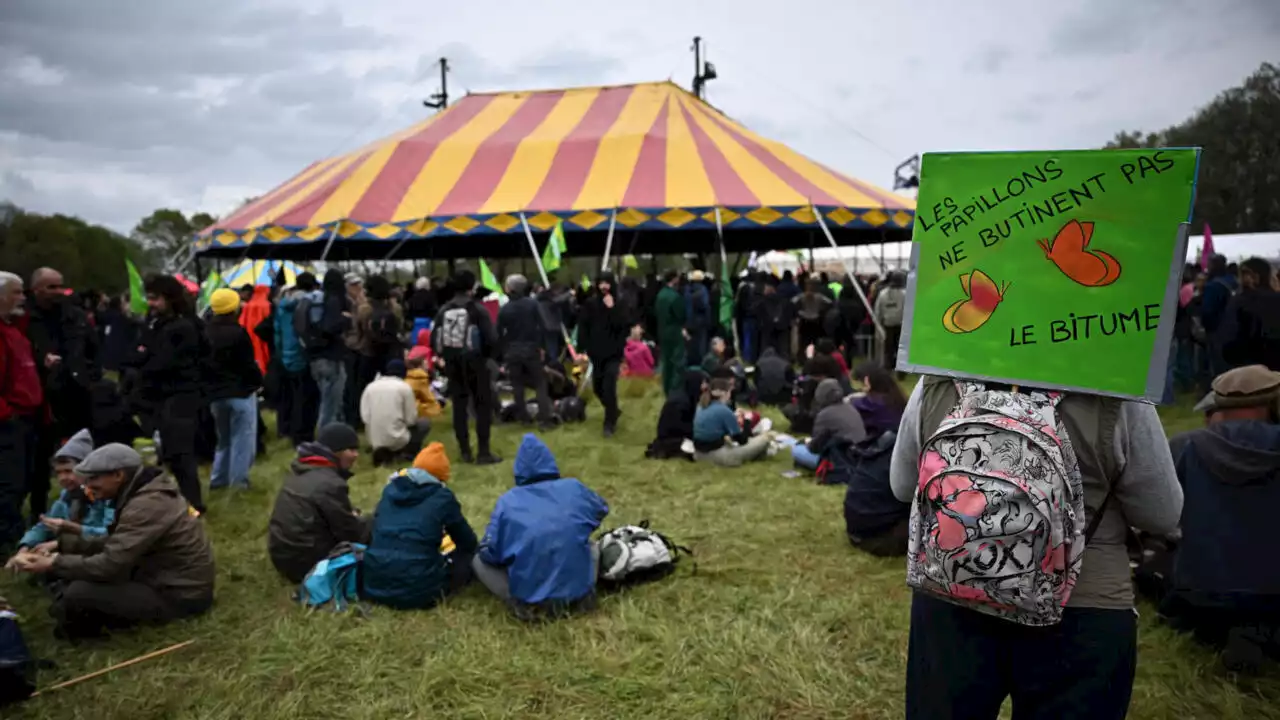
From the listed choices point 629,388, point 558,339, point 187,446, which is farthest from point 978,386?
point 558,339

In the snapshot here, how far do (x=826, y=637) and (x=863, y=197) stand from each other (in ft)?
34.0

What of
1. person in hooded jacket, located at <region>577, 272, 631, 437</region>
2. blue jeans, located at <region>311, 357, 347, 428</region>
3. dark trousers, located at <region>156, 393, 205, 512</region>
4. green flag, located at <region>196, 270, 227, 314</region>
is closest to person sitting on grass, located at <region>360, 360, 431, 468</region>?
blue jeans, located at <region>311, 357, 347, 428</region>

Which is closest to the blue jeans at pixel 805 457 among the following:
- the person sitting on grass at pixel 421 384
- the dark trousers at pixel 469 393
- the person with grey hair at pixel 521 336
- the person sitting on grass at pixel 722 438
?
the person sitting on grass at pixel 722 438

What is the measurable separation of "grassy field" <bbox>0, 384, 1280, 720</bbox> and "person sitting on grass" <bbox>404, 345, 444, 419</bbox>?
329 cm

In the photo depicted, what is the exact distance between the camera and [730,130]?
46.8ft

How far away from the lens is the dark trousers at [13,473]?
4.12 metres

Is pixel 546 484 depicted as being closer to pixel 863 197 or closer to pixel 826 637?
pixel 826 637

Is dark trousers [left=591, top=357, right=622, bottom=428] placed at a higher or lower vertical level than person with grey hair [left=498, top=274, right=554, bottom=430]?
lower

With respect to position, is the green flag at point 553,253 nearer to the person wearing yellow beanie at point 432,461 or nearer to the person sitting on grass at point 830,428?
the person sitting on grass at point 830,428

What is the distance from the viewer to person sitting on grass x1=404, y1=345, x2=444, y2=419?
25.7 feet

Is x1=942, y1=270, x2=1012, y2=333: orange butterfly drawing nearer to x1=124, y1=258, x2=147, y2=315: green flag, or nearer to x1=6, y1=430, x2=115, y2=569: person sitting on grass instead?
x1=6, y1=430, x2=115, y2=569: person sitting on grass

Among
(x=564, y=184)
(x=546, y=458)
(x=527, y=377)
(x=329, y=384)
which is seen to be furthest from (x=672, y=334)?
(x=546, y=458)

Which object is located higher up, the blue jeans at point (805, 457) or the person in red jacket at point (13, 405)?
the person in red jacket at point (13, 405)

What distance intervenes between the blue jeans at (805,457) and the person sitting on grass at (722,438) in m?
0.39
